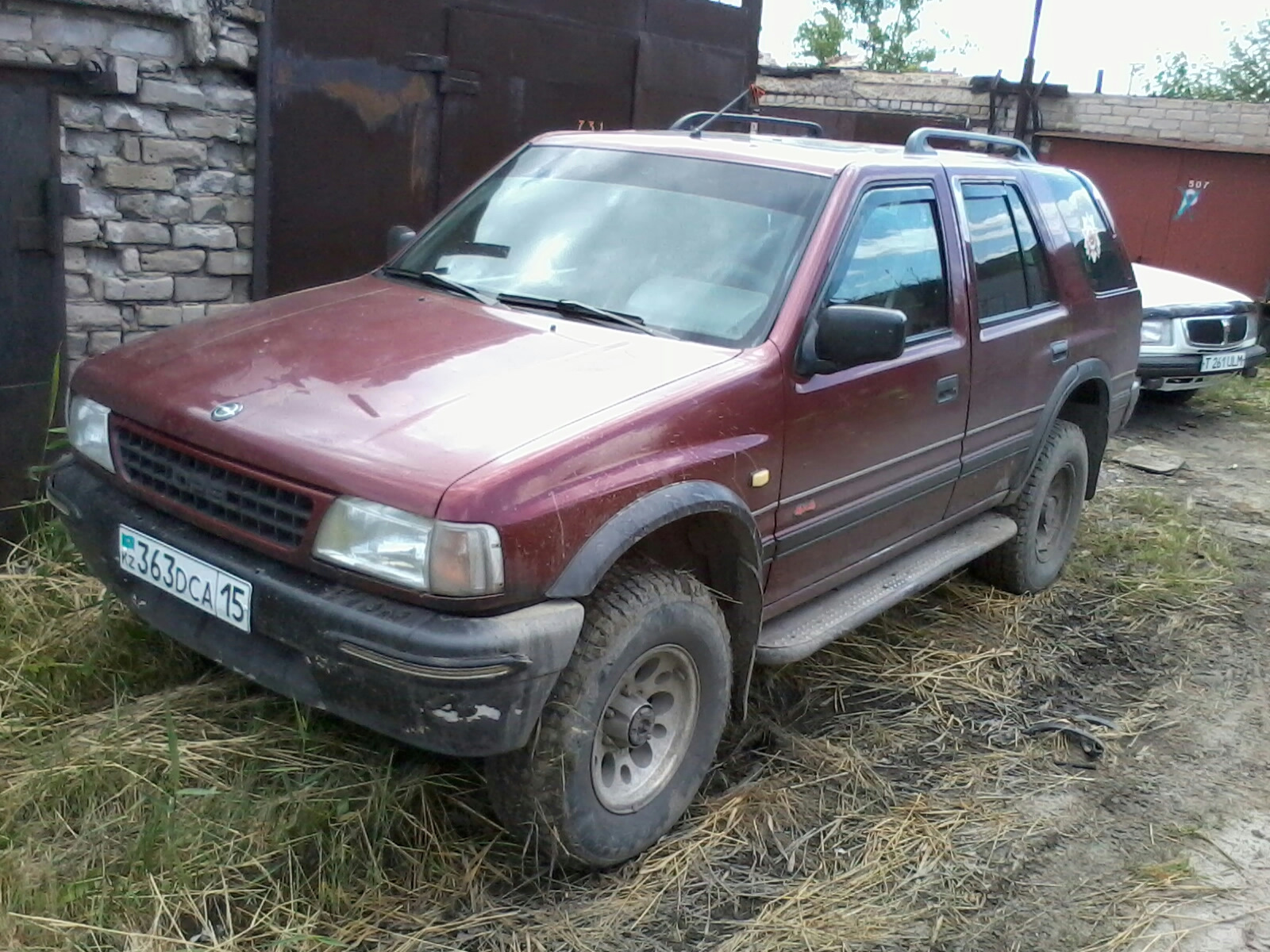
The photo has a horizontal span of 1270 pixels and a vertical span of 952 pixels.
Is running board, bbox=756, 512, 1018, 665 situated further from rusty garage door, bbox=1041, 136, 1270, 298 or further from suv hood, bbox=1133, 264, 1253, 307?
rusty garage door, bbox=1041, 136, 1270, 298

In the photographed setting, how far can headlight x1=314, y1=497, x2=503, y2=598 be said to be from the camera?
2615 mm

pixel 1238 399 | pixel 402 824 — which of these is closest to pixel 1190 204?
pixel 1238 399

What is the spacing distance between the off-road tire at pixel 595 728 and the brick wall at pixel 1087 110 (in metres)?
11.6

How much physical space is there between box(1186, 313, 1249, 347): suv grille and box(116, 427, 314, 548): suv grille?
7.84 m

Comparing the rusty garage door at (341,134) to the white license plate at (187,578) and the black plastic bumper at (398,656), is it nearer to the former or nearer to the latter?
the white license plate at (187,578)

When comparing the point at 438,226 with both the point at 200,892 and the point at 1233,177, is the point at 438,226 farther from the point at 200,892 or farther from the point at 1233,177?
the point at 1233,177

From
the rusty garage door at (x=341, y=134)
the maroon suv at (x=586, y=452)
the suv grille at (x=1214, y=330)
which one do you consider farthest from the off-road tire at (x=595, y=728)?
the suv grille at (x=1214, y=330)

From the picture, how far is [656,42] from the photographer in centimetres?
785

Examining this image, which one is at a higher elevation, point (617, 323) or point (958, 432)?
point (617, 323)

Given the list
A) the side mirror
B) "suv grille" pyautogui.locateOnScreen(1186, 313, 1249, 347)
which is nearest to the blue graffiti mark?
"suv grille" pyautogui.locateOnScreen(1186, 313, 1249, 347)

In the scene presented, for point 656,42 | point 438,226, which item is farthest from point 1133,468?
point 438,226

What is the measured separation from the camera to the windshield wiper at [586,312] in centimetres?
353

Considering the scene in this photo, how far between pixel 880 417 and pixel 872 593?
63cm

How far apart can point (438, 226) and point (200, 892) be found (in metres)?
2.35
